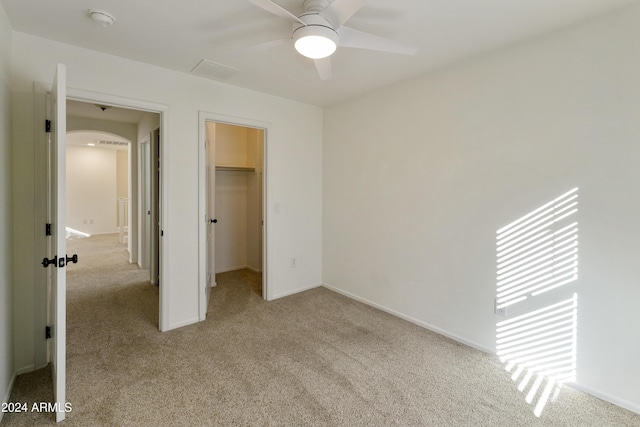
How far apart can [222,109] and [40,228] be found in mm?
1837

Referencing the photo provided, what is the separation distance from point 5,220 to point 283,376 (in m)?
2.09

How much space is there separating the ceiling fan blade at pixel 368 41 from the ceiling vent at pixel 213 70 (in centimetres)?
135

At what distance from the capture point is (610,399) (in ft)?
6.28

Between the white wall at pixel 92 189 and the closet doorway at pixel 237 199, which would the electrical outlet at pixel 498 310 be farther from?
the white wall at pixel 92 189

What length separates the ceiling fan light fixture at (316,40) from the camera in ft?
5.63

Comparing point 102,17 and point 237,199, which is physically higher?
point 102,17

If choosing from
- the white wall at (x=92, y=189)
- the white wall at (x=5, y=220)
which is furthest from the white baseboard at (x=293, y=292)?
the white wall at (x=92, y=189)

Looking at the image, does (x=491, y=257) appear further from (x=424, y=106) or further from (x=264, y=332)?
(x=264, y=332)

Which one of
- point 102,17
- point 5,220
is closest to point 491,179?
point 102,17

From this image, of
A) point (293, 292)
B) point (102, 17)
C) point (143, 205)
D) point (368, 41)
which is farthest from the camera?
point (143, 205)

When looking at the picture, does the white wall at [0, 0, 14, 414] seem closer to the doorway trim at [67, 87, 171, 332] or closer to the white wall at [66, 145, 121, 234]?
the doorway trim at [67, 87, 171, 332]

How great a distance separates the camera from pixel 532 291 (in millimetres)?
2252

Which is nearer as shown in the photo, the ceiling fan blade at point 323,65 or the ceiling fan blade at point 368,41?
the ceiling fan blade at point 368,41

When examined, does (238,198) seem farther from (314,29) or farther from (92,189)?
(92,189)
